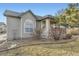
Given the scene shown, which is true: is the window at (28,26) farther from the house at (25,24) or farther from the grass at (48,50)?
the grass at (48,50)

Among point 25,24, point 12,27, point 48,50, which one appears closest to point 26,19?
point 25,24

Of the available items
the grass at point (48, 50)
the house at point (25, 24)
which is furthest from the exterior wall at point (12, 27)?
the grass at point (48, 50)

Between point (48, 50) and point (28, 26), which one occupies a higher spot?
point (28, 26)

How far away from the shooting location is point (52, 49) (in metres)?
3.71

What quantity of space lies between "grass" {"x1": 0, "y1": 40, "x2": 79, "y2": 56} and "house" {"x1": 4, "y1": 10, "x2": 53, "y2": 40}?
136mm

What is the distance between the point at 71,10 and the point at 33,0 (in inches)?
18.3

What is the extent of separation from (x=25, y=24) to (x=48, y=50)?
412 millimetres

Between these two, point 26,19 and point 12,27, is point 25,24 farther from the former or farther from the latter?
point 12,27

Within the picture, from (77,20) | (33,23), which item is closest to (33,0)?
(33,23)

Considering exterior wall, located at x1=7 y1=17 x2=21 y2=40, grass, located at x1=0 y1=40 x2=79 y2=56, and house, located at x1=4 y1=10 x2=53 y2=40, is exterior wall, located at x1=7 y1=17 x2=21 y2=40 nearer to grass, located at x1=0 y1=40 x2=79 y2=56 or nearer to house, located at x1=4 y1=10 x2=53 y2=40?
house, located at x1=4 y1=10 x2=53 y2=40

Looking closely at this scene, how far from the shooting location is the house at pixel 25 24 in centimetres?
371

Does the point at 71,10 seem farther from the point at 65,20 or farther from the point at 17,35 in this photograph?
the point at 17,35

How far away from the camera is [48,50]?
3.71 meters

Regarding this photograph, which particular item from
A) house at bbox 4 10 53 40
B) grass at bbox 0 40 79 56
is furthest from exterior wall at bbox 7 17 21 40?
grass at bbox 0 40 79 56
